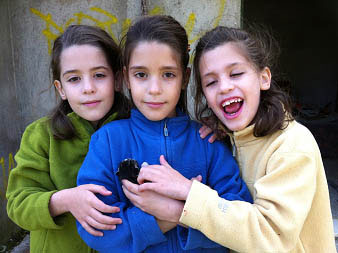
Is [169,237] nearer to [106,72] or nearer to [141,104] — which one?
[141,104]

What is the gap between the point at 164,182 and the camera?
1.18 metres

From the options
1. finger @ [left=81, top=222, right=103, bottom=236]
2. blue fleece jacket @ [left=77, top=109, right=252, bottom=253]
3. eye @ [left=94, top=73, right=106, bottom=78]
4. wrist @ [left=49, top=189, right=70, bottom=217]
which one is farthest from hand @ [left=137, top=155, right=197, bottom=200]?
eye @ [left=94, top=73, right=106, bottom=78]

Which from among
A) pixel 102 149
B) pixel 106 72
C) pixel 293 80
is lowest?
pixel 293 80

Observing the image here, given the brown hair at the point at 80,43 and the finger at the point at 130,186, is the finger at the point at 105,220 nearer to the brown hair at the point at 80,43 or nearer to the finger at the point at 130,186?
the finger at the point at 130,186

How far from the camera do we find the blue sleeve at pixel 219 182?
1185mm

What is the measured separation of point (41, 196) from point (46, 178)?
0.44 feet

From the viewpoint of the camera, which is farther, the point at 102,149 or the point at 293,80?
the point at 293,80

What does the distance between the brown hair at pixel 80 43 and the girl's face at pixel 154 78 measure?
260mm

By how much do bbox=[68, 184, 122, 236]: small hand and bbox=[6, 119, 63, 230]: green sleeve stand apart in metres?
0.21

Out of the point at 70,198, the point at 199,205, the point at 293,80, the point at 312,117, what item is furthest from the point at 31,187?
the point at 293,80

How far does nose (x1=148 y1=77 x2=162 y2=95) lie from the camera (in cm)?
130

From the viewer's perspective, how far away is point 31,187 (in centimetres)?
143

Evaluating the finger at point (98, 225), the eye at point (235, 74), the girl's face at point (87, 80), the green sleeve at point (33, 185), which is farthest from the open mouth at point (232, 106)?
the green sleeve at point (33, 185)

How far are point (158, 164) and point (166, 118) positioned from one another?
8.9 inches
